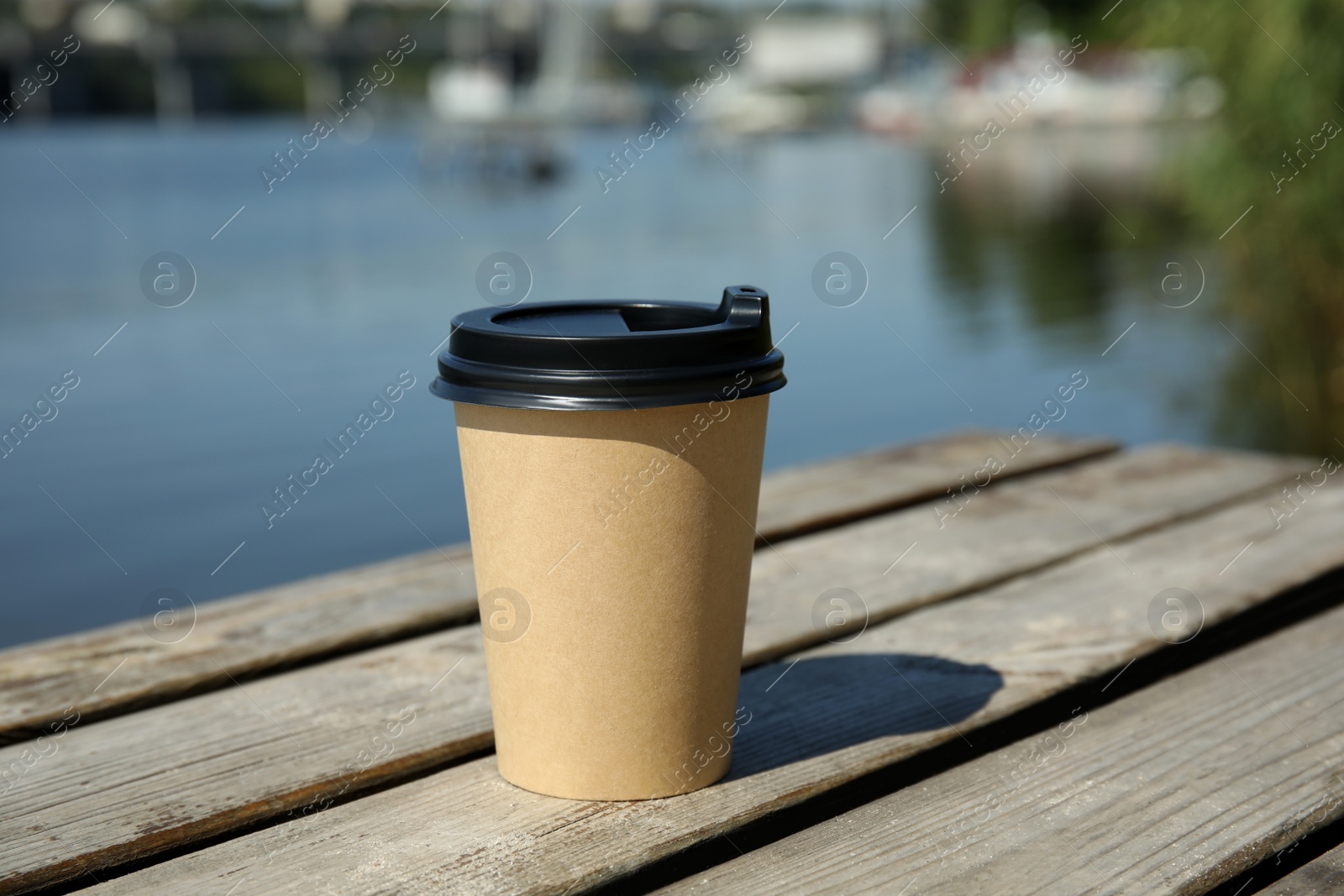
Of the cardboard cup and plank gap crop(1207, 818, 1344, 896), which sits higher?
the cardboard cup

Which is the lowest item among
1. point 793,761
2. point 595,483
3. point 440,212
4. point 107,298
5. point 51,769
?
point 793,761

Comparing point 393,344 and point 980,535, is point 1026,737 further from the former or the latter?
point 393,344

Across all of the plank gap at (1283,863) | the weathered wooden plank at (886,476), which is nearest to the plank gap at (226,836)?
the plank gap at (1283,863)

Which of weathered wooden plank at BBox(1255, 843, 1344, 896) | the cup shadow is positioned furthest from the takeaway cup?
weathered wooden plank at BBox(1255, 843, 1344, 896)

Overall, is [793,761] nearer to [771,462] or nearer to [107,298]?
[771,462]

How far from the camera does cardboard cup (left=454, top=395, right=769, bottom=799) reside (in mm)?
1404

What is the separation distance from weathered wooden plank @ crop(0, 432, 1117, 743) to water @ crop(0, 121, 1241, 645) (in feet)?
7.32

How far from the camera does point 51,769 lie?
1.60 meters

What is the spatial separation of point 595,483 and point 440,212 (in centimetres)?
1990

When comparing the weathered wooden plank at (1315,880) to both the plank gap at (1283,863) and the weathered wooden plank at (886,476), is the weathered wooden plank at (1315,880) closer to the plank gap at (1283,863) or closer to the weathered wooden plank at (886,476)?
the plank gap at (1283,863)

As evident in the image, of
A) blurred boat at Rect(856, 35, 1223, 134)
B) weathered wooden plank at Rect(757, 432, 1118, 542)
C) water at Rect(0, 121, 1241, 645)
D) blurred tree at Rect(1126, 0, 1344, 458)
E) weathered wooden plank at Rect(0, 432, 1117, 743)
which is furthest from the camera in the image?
blurred boat at Rect(856, 35, 1223, 134)

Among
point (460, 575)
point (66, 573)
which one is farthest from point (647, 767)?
point (66, 573)

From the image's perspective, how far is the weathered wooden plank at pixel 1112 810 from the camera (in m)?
1.36

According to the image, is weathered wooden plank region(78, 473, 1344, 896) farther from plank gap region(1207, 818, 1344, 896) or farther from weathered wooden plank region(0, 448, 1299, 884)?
plank gap region(1207, 818, 1344, 896)
